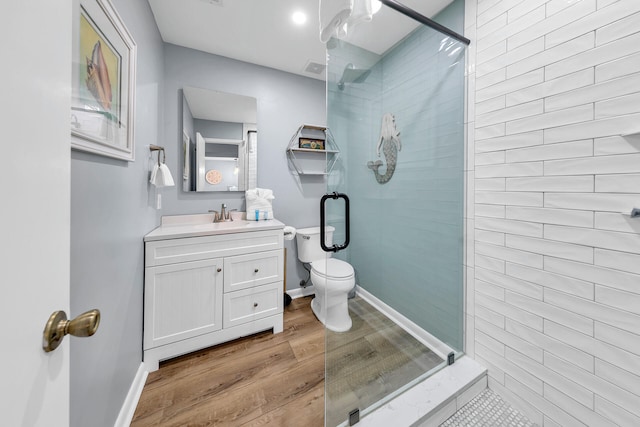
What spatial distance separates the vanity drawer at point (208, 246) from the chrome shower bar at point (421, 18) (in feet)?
5.23

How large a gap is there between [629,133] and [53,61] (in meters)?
1.69

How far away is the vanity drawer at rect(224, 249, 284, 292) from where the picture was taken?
67.8 inches

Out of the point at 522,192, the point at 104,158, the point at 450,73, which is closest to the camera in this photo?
the point at 104,158

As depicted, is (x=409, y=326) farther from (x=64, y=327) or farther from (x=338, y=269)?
(x=64, y=327)

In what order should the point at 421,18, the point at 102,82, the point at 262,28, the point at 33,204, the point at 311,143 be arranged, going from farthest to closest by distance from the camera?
the point at 311,143
the point at 262,28
the point at 421,18
the point at 102,82
the point at 33,204

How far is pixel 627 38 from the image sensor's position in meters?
0.88

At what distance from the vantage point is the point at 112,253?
3.43ft

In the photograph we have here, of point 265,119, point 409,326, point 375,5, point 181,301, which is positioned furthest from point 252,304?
point 375,5

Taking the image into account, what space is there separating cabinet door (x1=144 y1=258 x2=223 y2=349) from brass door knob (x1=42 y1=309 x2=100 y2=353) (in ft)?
4.07

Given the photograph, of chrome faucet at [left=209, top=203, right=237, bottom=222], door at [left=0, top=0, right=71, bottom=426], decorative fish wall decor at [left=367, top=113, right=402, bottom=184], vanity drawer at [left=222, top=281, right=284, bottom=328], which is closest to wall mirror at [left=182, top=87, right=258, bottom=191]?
chrome faucet at [left=209, top=203, right=237, bottom=222]

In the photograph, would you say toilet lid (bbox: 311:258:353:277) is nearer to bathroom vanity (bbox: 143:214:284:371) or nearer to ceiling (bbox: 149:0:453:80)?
bathroom vanity (bbox: 143:214:284:371)

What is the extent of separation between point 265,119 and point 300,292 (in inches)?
71.8

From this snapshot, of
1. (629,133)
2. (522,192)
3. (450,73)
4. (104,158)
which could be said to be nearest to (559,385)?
(522,192)

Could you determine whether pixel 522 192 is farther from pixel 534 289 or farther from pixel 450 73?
pixel 450 73
